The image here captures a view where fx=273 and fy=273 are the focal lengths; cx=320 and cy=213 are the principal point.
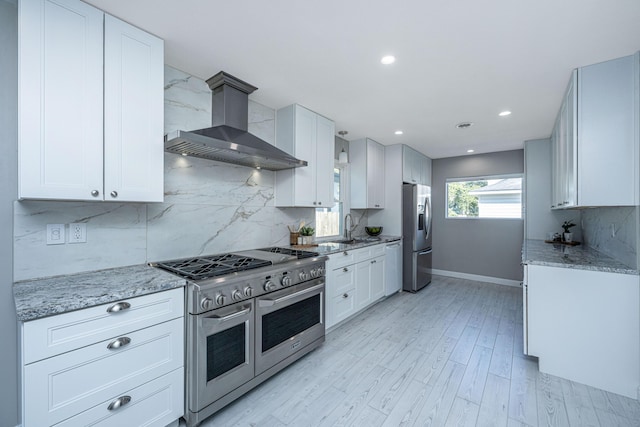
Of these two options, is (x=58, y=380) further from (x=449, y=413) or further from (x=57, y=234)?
(x=449, y=413)

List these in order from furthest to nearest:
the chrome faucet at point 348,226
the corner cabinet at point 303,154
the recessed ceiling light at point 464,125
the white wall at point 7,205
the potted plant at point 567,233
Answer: the chrome faucet at point 348,226, the potted plant at point 567,233, the recessed ceiling light at point 464,125, the corner cabinet at point 303,154, the white wall at point 7,205

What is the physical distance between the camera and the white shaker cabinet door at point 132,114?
1.62 metres

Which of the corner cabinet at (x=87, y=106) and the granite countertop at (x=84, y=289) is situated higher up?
the corner cabinet at (x=87, y=106)

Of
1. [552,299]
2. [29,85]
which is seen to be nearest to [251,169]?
[29,85]

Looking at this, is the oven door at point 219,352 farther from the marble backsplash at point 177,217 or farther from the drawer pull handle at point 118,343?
the marble backsplash at point 177,217

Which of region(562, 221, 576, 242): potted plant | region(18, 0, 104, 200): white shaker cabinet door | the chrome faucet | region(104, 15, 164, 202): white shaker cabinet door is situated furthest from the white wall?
region(562, 221, 576, 242): potted plant

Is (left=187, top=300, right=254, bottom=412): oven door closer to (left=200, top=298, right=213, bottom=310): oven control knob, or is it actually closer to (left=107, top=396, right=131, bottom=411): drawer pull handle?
(left=200, top=298, right=213, bottom=310): oven control knob

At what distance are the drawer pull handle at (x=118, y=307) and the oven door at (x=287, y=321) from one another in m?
0.82

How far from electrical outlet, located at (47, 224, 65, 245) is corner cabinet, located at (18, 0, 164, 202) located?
0.35m

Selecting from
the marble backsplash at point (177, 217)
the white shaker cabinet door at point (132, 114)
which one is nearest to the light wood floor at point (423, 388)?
the marble backsplash at point (177, 217)

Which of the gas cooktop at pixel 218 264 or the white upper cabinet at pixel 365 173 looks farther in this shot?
the white upper cabinet at pixel 365 173

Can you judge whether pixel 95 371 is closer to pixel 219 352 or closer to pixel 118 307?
pixel 118 307

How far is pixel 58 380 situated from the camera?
122cm

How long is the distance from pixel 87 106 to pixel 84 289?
39.6 inches
